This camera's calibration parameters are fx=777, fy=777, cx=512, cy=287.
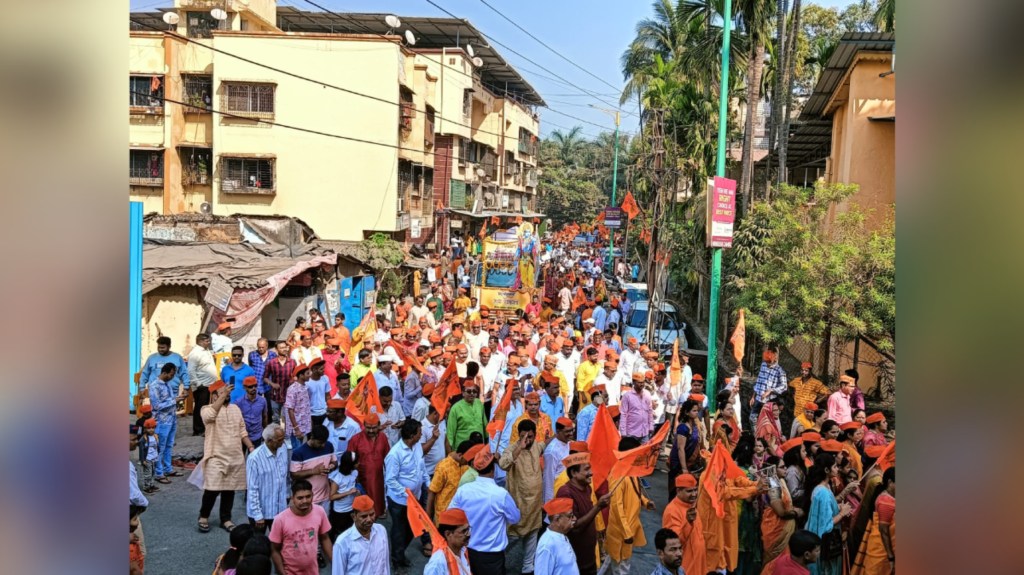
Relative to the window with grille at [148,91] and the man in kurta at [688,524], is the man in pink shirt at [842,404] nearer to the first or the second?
the man in kurta at [688,524]

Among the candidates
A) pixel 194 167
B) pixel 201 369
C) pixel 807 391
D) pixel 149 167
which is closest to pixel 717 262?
pixel 807 391

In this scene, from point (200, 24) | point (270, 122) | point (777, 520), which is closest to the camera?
point (777, 520)

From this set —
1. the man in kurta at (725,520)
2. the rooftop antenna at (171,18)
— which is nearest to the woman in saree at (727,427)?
the man in kurta at (725,520)

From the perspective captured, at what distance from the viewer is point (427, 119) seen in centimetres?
3198

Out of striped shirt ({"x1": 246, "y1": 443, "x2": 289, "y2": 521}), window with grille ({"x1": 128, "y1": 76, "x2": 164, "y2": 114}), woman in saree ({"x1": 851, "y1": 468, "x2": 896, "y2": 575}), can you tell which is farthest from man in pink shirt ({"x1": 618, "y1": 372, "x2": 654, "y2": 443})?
window with grille ({"x1": 128, "y1": 76, "x2": 164, "y2": 114})

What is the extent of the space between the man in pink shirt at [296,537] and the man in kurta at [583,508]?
1.90 meters

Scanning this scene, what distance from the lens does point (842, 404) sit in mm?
9336

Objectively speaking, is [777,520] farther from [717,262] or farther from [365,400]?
[717,262]

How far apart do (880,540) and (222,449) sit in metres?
6.00

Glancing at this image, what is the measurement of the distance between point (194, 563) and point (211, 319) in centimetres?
839

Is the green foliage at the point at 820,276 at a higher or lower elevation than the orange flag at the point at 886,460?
higher

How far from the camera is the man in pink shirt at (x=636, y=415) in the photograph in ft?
33.8

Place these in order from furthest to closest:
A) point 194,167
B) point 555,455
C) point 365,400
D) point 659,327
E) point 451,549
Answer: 1. point 194,167
2. point 659,327
3. point 365,400
4. point 555,455
5. point 451,549
